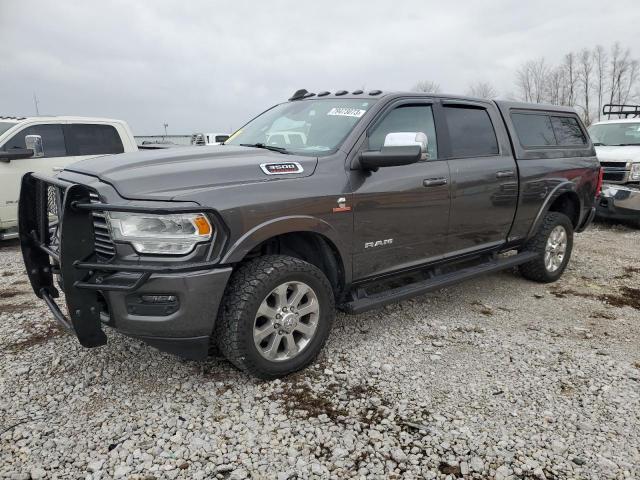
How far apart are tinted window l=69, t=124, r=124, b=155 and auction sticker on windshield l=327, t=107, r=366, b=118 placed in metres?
5.11

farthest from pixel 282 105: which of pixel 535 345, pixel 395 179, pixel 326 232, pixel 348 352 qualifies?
pixel 535 345

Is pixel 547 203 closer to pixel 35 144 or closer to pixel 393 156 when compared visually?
pixel 393 156

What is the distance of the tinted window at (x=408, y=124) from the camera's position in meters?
3.50

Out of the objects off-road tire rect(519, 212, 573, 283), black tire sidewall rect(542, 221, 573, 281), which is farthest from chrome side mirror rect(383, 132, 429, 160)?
black tire sidewall rect(542, 221, 573, 281)

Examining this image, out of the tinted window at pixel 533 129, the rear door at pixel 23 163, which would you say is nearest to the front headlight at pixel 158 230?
the tinted window at pixel 533 129

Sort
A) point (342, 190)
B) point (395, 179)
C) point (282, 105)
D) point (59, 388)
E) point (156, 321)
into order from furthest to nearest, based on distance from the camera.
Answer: point (282, 105) < point (395, 179) < point (342, 190) < point (59, 388) < point (156, 321)

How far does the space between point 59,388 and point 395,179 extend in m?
2.54

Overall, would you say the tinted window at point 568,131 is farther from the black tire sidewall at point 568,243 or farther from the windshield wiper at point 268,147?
the windshield wiper at point 268,147

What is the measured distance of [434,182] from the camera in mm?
3730

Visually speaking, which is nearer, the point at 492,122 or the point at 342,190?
the point at 342,190

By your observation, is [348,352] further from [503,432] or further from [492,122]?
[492,122]

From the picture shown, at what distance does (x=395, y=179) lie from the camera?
3.48 metres

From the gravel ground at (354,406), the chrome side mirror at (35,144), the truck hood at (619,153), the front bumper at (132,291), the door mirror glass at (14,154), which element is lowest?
the gravel ground at (354,406)

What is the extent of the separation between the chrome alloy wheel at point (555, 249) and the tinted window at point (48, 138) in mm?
6640
